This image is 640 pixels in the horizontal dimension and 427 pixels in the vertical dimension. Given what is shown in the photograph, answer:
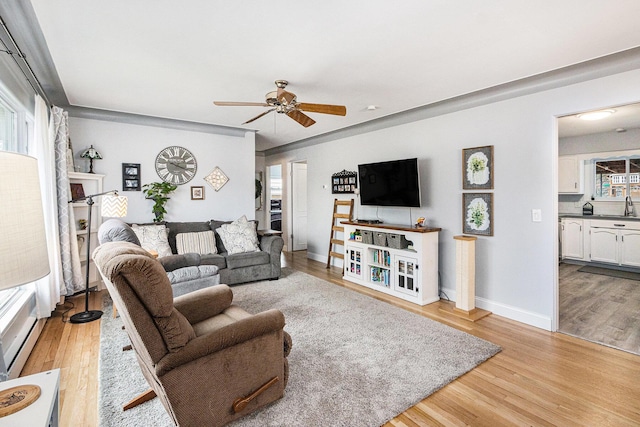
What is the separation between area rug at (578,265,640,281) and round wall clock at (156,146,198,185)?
685 cm

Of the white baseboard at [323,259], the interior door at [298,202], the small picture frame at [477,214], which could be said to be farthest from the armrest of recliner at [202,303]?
the interior door at [298,202]

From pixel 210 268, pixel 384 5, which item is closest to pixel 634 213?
pixel 384 5

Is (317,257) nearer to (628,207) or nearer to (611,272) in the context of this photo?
(611,272)

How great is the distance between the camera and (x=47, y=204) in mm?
3516

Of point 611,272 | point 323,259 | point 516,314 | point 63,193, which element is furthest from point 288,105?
point 611,272

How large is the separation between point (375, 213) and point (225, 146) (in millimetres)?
2865

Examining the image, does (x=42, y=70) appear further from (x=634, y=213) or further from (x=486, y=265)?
(x=634, y=213)

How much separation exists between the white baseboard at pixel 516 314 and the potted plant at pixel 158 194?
180 inches

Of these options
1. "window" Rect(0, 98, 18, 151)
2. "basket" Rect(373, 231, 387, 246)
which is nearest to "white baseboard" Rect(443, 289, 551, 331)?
"basket" Rect(373, 231, 387, 246)

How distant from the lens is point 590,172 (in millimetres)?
6094

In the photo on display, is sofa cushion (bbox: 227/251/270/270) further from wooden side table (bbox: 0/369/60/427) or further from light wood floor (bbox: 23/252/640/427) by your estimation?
wooden side table (bbox: 0/369/60/427)

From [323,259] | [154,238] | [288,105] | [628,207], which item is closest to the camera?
[288,105]

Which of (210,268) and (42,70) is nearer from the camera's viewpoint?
(42,70)

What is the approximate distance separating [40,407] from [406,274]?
369cm
